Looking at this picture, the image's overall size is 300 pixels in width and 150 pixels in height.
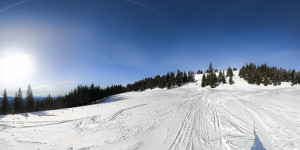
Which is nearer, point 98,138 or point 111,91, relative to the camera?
point 98,138

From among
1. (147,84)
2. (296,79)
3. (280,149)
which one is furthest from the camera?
(147,84)

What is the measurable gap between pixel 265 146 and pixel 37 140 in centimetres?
1385

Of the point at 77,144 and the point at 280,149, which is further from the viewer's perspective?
the point at 77,144

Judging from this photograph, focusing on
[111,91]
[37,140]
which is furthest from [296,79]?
[111,91]

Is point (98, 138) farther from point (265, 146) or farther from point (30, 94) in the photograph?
point (30, 94)

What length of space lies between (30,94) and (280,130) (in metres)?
72.7

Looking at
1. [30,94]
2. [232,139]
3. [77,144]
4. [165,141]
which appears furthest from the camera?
[30,94]

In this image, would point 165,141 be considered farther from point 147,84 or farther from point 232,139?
point 147,84

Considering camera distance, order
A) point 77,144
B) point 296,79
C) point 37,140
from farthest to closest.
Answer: point 296,79 < point 37,140 < point 77,144

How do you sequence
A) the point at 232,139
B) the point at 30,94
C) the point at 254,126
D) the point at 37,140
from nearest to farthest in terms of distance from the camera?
the point at 232,139 < the point at 254,126 < the point at 37,140 < the point at 30,94

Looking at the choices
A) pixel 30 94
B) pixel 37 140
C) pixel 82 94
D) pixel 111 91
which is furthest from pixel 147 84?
pixel 37 140

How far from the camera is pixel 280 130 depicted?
720cm

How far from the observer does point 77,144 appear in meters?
7.59

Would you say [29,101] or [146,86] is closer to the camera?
[29,101]
